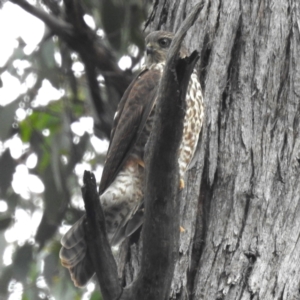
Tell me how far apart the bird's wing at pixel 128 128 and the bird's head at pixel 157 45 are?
26 centimetres

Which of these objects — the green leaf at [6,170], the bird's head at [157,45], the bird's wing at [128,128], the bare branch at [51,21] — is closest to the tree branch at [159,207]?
the bird's wing at [128,128]

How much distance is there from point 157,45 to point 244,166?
92 centimetres

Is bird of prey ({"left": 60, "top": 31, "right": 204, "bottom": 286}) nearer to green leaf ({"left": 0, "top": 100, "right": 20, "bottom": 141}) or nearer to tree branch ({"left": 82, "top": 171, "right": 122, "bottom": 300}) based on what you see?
tree branch ({"left": 82, "top": 171, "right": 122, "bottom": 300})

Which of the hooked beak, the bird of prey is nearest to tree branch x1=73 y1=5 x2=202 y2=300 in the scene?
the bird of prey

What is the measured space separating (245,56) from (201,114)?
0.90 feet

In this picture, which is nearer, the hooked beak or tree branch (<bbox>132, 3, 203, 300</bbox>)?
tree branch (<bbox>132, 3, 203, 300</bbox>)

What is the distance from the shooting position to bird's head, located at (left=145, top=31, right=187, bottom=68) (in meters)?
2.74

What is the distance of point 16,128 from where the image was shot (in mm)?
3930

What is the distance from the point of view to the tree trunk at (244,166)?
1.98 meters

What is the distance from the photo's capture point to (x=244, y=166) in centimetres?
215

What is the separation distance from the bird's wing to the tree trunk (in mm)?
222

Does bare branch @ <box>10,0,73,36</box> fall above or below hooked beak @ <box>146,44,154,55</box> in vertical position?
above

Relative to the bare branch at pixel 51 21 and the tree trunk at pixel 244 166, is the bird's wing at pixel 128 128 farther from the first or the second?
the bare branch at pixel 51 21

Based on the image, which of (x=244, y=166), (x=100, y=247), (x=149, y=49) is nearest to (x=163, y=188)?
(x=100, y=247)
